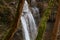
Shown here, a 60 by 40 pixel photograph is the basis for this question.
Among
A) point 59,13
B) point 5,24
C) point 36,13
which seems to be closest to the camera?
point 59,13

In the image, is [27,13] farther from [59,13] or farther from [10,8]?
[59,13]

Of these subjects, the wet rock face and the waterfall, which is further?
the waterfall

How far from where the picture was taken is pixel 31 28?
509 cm

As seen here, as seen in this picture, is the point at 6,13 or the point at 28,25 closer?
the point at 6,13

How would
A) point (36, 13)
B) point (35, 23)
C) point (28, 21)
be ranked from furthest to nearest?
point (36, 13)
point (35, 23)
point (28, 21)

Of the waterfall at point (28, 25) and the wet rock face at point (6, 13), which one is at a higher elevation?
the wet rock face at point (6, 13)

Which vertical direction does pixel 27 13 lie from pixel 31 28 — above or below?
above

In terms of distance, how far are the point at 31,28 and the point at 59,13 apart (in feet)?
12.4

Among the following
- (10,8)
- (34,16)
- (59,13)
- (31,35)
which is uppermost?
(59,13)

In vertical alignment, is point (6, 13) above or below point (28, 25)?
above

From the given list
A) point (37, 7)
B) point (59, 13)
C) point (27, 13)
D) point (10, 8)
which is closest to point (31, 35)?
point (27, 13)

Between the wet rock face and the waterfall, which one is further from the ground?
the wet rock face

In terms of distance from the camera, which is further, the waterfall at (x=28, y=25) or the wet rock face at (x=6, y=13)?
the waterfall at (x=28, y=25)

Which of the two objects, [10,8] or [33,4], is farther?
[33,4]
